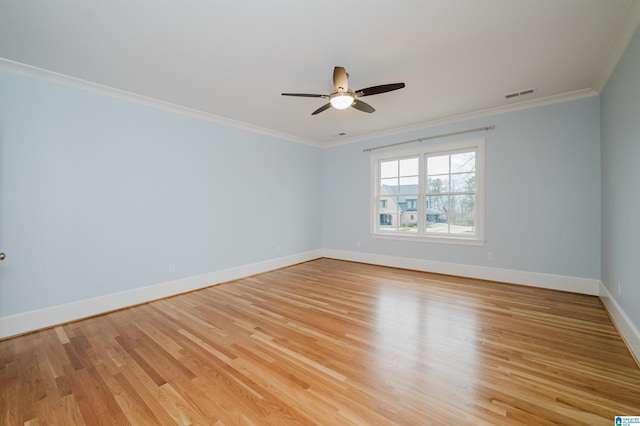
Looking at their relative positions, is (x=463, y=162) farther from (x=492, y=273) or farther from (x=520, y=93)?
(x=492, y=273)

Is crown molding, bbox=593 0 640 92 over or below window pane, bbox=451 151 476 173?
over

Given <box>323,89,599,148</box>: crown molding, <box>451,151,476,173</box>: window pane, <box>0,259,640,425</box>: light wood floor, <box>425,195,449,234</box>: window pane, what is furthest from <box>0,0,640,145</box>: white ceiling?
<box>0,259,640,425</box>: light wood floor

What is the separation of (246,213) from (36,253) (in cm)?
268

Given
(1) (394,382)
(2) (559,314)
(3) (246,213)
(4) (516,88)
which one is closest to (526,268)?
(2) (559,314)

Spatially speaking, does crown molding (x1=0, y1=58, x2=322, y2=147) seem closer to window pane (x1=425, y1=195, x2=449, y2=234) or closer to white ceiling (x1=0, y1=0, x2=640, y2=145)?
white ceiling (x1=0, y1=0, x2=640, y2=145)

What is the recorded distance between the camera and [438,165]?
4.88m

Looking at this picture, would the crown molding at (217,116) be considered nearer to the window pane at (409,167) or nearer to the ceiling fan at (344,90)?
the window pane at (409,167)

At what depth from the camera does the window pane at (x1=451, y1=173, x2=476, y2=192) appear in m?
4.53

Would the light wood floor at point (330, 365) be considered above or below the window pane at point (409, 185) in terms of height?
below

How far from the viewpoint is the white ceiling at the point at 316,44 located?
2.02m

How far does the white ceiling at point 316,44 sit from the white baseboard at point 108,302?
260 cm

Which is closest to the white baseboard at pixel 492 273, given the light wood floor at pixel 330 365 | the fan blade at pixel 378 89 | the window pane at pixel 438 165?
the light wood floor at pixel 330 365

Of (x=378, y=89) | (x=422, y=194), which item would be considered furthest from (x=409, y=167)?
(x=378, y=89)

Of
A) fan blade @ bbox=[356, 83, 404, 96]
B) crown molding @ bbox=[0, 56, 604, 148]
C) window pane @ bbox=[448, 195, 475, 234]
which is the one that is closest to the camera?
fan blade @ bbox=[356, 83, 404, 96]
